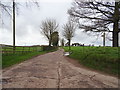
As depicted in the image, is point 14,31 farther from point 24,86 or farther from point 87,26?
point 24,86

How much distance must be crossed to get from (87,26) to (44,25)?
94.3 feet

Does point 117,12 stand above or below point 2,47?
above

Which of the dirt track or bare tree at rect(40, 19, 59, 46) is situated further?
bare tree at rect(40, 19, 59, 46)

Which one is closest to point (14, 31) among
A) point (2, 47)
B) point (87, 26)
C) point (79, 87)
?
point (2, 47)

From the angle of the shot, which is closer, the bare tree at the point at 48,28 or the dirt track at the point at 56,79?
the dirt track at the point at 56,79

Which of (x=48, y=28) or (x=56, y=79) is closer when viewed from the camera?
(x=56, y=79)

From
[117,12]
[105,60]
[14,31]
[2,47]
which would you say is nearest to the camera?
[105,60]

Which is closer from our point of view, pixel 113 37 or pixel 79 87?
pixel 79 87

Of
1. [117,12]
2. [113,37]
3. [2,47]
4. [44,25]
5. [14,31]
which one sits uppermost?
[44,25]

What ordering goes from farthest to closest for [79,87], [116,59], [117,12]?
[117,12] → [116,59] → [79,87]

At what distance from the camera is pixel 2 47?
1196 cm

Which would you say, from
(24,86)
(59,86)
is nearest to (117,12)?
(59,86)

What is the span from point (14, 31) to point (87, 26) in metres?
10.9

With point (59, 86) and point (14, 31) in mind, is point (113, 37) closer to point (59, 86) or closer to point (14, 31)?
point (59, 86)
